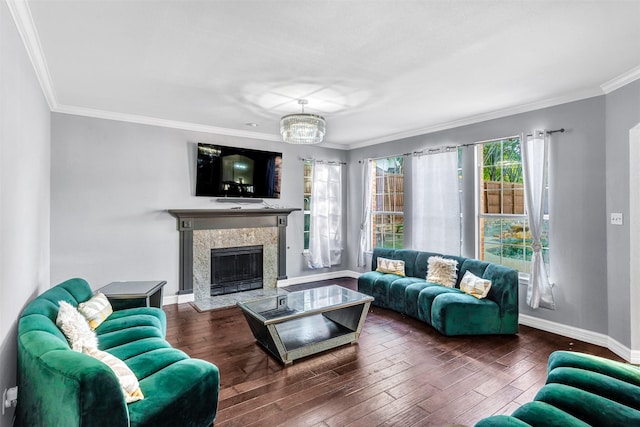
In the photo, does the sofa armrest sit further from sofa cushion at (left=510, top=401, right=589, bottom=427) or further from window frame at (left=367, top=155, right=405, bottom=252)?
window frame at (left=367, top=155, right=405, bottom=252)

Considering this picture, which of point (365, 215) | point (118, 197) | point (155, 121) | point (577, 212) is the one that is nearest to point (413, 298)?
point (577, 212)

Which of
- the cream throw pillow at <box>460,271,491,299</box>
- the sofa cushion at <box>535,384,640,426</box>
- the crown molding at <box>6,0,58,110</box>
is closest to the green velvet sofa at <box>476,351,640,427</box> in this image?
the sofa cushion at <box>535,384,640,426</box>

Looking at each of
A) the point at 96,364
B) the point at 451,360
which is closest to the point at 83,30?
the point at 96,364

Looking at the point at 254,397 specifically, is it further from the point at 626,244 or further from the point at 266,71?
the point at 626,244

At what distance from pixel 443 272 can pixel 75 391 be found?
13.0 feet

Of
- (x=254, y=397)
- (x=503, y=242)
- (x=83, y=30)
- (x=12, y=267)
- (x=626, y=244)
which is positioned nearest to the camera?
(x=12, y=267)

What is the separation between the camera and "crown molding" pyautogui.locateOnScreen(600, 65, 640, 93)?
292cm

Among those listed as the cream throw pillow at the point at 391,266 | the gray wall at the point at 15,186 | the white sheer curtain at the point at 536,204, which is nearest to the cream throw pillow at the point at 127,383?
the gray wall at the point at 15,186

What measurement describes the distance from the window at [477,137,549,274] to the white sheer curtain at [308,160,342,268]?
8.69 feet

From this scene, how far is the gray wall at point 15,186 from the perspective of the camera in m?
1.80

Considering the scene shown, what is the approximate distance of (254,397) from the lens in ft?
8.06

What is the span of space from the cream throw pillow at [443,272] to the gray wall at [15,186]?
4138 mm

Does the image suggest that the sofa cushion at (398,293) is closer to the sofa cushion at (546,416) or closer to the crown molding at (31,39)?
the sofa cushion at (546,416)

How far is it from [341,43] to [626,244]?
3.23 meters
